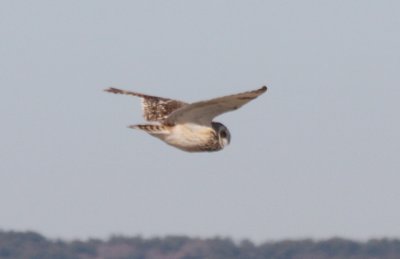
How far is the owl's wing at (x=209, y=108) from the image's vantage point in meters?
22.1

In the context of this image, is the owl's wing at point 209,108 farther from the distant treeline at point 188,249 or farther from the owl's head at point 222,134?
the distant treeline at point 188,249

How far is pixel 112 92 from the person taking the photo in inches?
1041

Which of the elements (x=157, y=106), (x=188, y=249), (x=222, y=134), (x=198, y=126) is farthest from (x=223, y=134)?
(x=188, y=249)

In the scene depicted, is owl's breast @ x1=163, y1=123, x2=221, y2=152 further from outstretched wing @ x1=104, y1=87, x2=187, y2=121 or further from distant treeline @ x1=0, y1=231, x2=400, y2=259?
distant treeline @ x1=0, y1=231, x2=400, y2=259

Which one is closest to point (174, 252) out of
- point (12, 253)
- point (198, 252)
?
point (198, 252)

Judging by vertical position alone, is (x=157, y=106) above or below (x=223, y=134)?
above

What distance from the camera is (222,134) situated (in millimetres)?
23766

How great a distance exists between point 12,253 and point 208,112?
8299 centimetres

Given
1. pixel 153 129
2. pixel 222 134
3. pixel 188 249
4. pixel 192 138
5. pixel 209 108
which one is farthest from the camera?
pixel 188 249

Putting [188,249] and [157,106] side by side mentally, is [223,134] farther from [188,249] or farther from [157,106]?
[188,249]

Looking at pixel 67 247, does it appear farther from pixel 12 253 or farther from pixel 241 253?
pixel 241 253

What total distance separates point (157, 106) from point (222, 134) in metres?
2.21

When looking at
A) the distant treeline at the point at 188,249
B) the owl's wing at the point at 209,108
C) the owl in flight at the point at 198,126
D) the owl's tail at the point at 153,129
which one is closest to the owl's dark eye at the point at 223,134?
the owl in flight at the point at 198,126

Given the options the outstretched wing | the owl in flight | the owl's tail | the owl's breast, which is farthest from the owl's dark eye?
the outstretched wing
